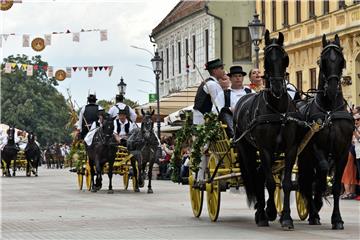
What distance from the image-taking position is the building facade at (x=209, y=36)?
6297 centimetres

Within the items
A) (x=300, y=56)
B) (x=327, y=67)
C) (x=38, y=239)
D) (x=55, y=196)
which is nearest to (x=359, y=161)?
(x=55, y=196)

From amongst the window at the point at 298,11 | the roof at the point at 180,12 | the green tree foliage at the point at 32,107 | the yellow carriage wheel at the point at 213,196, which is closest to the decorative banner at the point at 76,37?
the window at the point at 298,11

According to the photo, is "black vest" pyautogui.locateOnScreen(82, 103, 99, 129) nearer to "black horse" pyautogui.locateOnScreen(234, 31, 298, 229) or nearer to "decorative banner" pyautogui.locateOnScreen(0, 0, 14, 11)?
"decorative banner" pyautogui.locateOnScreen(0, 0, 14, 11)

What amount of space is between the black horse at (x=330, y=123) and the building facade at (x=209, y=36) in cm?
4330

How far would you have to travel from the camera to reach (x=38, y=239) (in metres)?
14.8

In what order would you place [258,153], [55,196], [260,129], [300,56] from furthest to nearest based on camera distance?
[300,56] < [55,196] < [258,153] < [260,129]

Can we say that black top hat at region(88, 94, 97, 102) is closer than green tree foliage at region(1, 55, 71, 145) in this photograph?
Yes

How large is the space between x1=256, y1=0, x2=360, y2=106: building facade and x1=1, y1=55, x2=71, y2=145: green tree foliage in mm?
82540

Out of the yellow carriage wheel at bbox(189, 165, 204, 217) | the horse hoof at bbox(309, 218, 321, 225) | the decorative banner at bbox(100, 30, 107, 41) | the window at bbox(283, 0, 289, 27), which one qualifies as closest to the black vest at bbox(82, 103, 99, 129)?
the yellow carriage wheel at bbox(189, 165, 204, 217)

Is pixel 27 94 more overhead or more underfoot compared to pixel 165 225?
more overhead

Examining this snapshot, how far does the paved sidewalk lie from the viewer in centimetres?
1515

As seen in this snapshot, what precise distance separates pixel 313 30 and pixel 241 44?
16.1 meters

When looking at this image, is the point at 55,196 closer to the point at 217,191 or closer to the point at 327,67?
the point at 217,191

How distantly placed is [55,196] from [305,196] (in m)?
11.2
